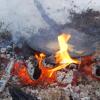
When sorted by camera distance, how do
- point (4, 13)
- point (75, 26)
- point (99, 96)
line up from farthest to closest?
point (4, 13) < point (75, 26) < point (99, 96)

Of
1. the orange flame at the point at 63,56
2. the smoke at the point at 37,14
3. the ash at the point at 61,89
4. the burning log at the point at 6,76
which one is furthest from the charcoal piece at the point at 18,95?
the smoke at the point at 37,14

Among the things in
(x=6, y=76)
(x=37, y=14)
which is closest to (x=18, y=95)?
(x=6, y=76)

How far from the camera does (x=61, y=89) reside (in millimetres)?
6266

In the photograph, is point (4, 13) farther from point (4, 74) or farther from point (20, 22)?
point (4, 74)

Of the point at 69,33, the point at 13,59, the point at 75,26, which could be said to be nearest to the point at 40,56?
the point at 13,59

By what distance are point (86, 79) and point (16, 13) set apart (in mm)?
3205

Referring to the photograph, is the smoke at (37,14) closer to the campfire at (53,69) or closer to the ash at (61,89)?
the campfire at (53,69)

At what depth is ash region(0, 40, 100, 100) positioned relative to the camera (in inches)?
239

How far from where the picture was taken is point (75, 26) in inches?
332

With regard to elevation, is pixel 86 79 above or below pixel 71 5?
below

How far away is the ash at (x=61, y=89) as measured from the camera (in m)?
6.06

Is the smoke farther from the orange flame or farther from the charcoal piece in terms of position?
the charcoal piece

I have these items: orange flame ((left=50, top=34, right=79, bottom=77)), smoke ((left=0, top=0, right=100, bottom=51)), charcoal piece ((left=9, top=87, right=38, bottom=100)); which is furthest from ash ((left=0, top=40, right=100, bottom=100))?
smoke ((left=0, top=0, right=100, bottom=51))

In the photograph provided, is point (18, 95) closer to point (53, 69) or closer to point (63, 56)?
point (53, 69)
